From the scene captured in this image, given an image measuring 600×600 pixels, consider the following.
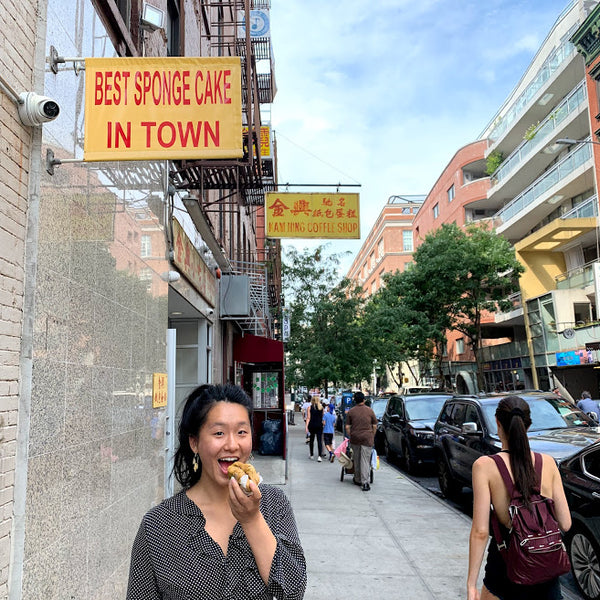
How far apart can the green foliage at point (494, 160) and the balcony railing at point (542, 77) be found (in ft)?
4.15

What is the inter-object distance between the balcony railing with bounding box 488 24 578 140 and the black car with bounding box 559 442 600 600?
Answer: 2612 cm

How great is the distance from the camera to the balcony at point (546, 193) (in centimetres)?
2558

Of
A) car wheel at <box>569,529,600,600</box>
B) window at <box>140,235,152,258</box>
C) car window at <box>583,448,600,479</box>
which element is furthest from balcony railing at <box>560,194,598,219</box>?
window at <box>140,235,152,258</box>

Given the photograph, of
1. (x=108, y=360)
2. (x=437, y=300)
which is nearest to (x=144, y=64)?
(x=108, y=360)

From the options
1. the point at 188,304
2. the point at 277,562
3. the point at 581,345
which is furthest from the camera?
the point at 581,345

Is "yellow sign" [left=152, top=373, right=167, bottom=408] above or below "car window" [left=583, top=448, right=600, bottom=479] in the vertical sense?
above

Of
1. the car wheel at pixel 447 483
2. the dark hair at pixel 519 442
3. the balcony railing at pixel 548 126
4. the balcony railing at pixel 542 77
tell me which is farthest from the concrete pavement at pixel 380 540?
the balcony railing at pixel 542 77

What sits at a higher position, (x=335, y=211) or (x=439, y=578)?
(x=335, y=211)

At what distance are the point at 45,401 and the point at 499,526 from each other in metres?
2.80

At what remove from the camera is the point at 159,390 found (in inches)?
260

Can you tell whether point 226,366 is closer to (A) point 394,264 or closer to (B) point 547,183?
(B) point 547,183

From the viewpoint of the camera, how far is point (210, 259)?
10609mm

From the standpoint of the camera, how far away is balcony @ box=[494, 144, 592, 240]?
25.6 metres

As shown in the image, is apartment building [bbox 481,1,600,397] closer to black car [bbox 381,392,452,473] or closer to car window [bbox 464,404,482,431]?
black car [bbox 381,392,452,473]
